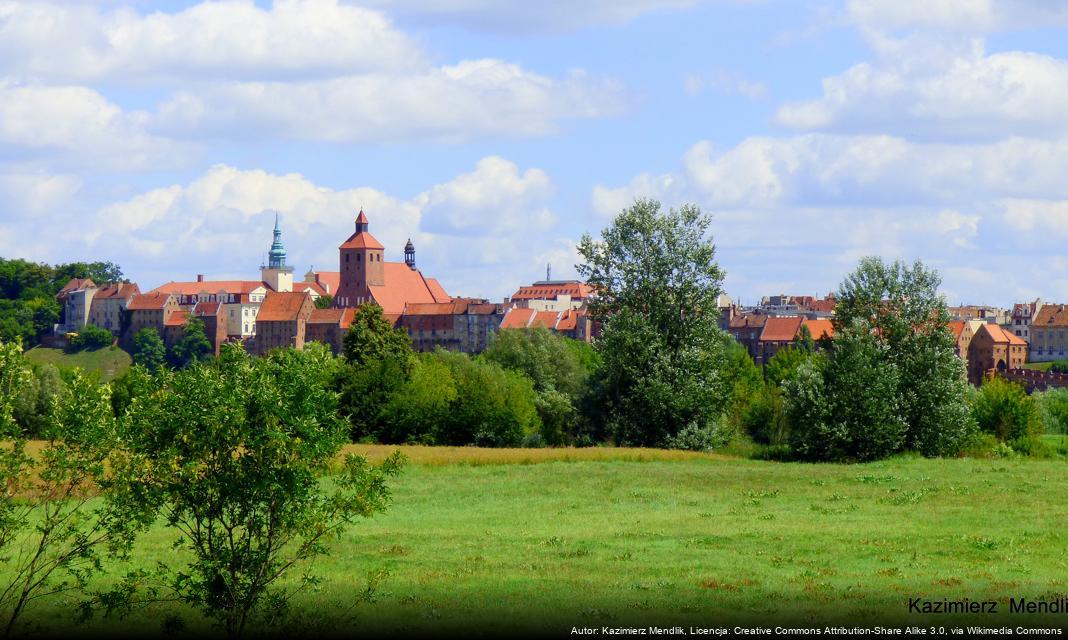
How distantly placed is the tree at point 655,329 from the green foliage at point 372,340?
15663 mm

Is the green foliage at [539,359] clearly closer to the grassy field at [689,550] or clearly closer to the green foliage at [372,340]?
the green foliage at [372,340]

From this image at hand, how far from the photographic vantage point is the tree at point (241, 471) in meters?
20.9

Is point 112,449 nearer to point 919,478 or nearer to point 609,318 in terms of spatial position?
point 919,478

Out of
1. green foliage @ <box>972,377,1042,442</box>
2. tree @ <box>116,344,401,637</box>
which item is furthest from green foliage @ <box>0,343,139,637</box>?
green foliage @ <box>972,377,1042,442</box>

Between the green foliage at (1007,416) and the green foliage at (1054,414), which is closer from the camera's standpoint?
the green foliage at (1007,416)

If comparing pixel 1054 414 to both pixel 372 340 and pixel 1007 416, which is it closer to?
pixel 1007 416

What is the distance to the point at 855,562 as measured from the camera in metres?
29.1

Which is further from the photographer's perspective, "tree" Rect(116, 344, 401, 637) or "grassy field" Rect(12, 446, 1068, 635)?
"grassy field" Rect(12, 446, 1068, 635)

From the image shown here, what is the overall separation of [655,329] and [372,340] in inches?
827

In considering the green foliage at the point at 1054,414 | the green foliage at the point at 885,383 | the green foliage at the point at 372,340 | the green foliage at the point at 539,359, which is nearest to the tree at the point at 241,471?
the green foliage at the point at 885,383

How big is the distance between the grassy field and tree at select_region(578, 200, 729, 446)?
1419cm

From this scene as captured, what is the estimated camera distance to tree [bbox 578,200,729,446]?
64.9 m

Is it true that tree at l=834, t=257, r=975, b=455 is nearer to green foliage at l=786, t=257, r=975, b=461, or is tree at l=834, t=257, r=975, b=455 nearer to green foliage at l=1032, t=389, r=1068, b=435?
green foliage at l=786, t=257, r=975, b=461

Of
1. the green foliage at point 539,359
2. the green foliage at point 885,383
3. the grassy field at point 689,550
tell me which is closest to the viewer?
the grassy field at point 689,550
